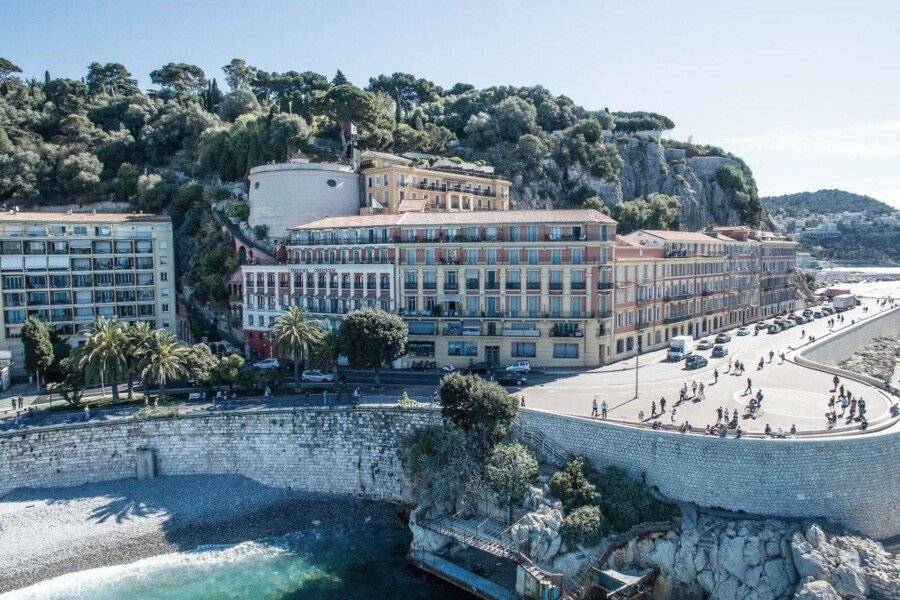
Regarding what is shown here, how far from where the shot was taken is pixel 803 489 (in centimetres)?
4053

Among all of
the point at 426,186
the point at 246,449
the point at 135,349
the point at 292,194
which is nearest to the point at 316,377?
the point at 246,449

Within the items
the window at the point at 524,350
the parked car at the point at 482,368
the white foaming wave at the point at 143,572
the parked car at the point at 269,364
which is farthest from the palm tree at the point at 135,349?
the window at the point at 524,350

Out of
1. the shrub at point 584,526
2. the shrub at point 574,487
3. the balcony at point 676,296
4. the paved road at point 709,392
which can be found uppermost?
the balcony at point 676,296

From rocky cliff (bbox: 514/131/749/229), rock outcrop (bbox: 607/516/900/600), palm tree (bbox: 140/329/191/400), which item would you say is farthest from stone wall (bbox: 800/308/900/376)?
palm tree (bbox: 140/329/191/400)

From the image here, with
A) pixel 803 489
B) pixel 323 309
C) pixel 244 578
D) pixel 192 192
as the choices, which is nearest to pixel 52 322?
pixel 192 192

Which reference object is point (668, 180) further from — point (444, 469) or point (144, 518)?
point (144, 518)

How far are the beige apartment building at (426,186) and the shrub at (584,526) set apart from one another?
48035 millimetres

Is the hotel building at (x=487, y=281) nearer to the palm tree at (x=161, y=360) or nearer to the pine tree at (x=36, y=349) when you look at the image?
the palm tree at (x=161, y=360)

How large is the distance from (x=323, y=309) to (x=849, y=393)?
173ft

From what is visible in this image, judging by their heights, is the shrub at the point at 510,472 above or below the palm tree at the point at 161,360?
below

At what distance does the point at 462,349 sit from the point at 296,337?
19248 millimetres

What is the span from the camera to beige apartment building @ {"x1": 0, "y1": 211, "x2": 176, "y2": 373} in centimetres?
7538

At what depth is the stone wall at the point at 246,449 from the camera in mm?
50938

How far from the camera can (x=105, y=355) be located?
55.2m
